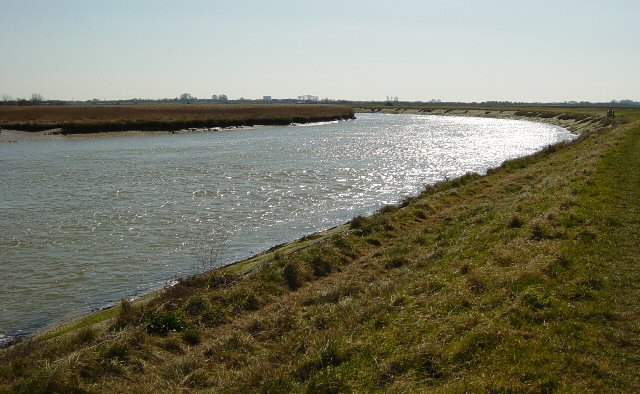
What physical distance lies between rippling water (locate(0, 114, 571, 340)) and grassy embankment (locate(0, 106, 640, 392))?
2722mm

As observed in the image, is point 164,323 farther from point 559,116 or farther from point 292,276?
point 559,116

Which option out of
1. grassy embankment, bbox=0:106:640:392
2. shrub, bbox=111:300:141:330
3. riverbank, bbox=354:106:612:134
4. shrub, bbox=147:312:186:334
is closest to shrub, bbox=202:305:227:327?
grassy embankment, bbox=0:106:640:392

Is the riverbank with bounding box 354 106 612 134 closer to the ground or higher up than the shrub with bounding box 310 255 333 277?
higher up

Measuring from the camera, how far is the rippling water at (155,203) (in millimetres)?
13859

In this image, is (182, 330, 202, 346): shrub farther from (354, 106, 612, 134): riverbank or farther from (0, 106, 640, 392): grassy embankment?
(354, 106, 612, 134): riverbank

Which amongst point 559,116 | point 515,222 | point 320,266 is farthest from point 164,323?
point 559,116

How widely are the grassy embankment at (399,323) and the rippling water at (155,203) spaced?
107 inches

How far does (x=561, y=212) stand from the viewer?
13.6 m

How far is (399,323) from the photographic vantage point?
8.28 meters

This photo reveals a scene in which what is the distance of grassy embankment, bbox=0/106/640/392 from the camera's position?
663cm

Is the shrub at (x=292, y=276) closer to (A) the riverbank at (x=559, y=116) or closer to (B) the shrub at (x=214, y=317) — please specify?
(B) the shrub at (x=214, y=317)

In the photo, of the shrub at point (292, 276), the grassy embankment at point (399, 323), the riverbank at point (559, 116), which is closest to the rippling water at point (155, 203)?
the grassy embankment at point (399, 323)

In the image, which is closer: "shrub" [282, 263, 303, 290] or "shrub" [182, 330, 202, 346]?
"shrub" [182, 330, 202, 346]

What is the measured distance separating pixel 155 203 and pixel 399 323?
682 inches
